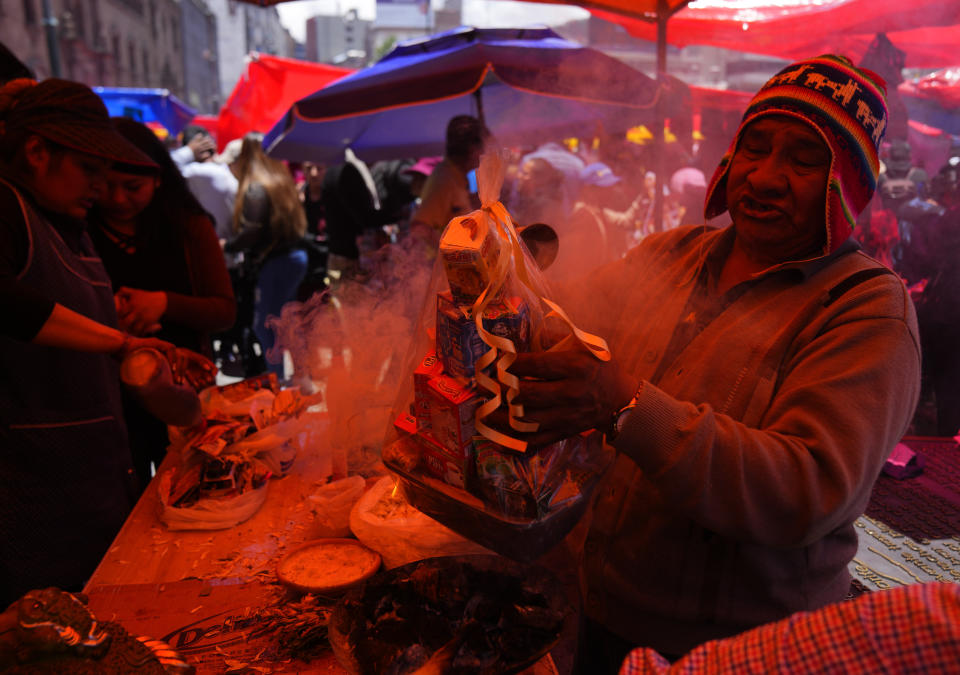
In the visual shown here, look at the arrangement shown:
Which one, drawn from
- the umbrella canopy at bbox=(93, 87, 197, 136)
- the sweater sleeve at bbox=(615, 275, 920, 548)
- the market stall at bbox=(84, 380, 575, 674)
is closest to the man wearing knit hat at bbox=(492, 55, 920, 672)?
the sweater sleeve at bbox=(615, 275, 920, 548)

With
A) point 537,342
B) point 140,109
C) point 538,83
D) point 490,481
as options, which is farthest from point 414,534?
point 140,109

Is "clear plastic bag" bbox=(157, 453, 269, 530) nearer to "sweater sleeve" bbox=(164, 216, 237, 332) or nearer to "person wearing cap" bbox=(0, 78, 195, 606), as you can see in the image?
"person wearing cap" bbox=(0, 78, 195, 606)

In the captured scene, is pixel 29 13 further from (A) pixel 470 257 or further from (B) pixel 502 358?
(B) pixel 502 358

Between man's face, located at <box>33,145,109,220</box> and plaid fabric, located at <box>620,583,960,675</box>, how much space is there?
2.30 metres

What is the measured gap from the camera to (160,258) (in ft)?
9.13

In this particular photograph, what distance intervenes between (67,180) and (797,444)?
2295 millimetres

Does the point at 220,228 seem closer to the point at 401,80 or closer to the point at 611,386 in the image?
the point at 401,80

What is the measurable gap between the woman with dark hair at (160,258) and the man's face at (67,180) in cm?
46

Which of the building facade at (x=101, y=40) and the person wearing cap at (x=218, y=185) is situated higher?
the building facade at (x=101, y=40)

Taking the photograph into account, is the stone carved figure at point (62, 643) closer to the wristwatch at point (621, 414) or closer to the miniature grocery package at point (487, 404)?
the miniature grocery package at point (487, 404)

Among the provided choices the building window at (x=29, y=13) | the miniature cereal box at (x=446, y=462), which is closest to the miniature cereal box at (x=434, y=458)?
the miniature cereal box at (x=446, y=462)

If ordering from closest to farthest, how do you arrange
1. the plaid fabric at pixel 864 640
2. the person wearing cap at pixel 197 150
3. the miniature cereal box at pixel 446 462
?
1. the plaid fabric at pixel 864 640
2. the miniature cereal box at pixel 446 462
3. the person wearing cap at pixel 197 150

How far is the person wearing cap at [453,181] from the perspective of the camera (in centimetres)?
411

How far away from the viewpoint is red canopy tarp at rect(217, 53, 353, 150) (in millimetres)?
7023
